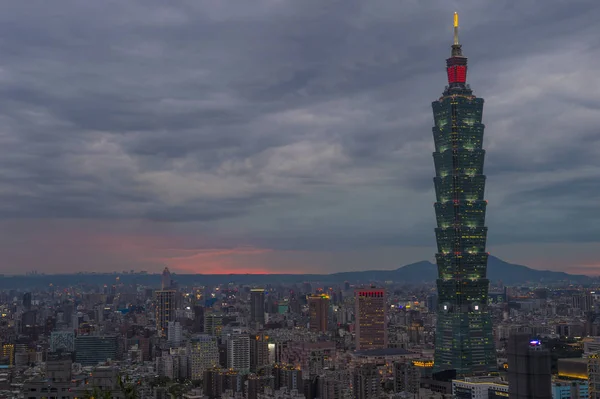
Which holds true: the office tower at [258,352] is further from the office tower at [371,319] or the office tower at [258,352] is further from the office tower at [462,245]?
the office tower at [462,245]

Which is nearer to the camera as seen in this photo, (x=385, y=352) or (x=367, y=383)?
(x=367, y=383)

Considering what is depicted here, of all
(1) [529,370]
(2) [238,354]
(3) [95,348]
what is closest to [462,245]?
(2) [238,354]

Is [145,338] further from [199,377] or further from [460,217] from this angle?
[460,217]

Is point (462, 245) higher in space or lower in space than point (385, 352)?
higher

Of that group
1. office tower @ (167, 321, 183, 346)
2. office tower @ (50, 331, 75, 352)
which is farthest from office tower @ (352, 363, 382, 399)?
office tower @ (167, 321, 183, 346)

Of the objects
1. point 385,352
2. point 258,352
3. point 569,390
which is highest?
point 569,390

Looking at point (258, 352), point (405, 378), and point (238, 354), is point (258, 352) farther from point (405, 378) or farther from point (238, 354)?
point (405, 378)

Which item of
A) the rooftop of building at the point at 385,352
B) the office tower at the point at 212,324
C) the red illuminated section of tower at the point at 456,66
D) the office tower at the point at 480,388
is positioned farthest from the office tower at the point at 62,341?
the red illuminated section of tower at the point at 456,66

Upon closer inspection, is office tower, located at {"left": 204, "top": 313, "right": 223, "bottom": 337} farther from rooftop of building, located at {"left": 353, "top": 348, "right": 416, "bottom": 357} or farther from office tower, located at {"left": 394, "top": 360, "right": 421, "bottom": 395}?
office tower, located at {"left": 394, "top": 360, "right": 421, "bottom": 395}
